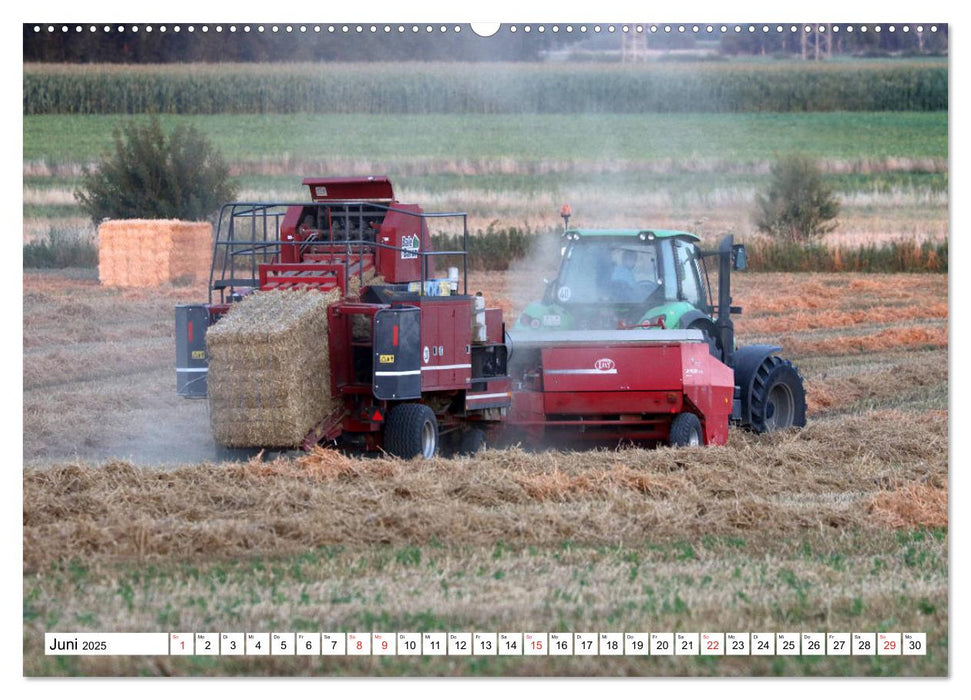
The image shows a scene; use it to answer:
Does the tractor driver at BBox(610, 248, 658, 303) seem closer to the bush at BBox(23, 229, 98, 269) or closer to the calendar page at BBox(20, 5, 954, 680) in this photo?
the calendar page at BBox(20, 5, 954, 680)

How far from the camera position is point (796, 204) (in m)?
24.0

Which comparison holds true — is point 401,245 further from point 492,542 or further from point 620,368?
point 492,542

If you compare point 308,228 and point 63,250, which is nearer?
point 308,228

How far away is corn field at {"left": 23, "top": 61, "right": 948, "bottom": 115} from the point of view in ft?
31.0

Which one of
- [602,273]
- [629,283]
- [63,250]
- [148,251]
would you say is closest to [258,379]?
[602,273]

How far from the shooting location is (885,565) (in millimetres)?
8445

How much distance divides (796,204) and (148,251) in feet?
43.0

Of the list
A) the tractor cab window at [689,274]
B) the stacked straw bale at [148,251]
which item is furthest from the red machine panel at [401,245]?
the stacked straw bale at [148,251]

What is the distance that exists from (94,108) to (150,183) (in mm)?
20511

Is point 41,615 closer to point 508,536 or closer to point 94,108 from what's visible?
point 508,536

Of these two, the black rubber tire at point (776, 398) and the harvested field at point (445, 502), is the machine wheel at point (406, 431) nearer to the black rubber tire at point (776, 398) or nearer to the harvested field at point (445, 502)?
the harvested field at point (445, 502)

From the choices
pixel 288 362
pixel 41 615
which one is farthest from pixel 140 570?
pixel 288 362

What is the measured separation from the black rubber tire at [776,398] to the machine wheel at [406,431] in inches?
164

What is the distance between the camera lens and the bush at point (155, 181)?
2862cm
